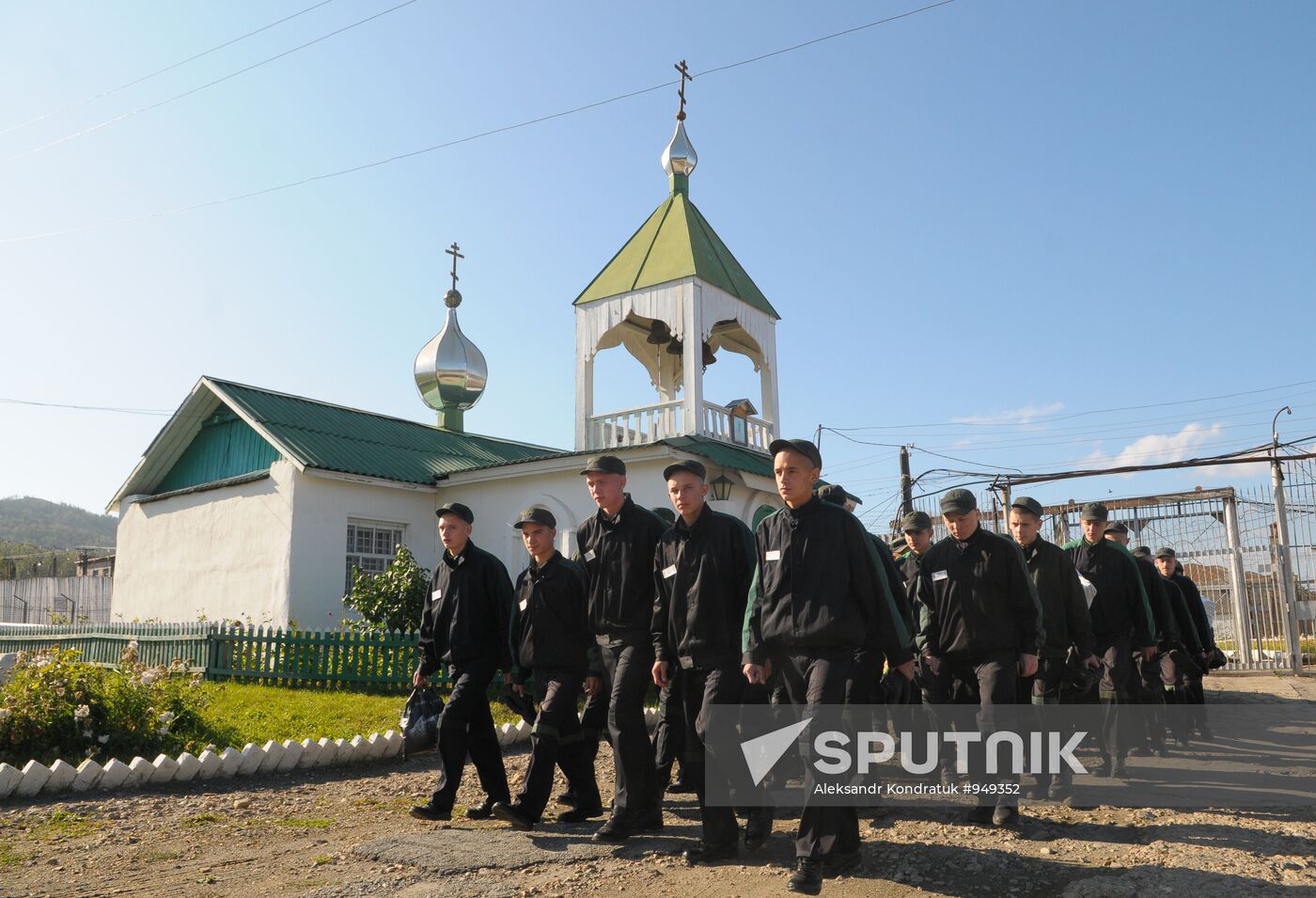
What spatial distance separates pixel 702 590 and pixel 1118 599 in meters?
4.56

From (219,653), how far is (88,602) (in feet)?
52.6

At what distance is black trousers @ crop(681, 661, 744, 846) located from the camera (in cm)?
502

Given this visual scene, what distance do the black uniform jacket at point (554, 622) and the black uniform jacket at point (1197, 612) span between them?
754 cm

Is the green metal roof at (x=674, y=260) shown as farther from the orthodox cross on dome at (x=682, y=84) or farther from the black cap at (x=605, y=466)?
the black cap at (x=605, y=466)

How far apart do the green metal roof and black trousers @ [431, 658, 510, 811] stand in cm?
1115

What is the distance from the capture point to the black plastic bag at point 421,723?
6531 mm

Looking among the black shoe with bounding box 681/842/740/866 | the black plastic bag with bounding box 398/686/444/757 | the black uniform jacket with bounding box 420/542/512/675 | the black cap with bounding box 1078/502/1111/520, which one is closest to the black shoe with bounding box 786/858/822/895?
the black shoe with bounding box 681/842/740/866

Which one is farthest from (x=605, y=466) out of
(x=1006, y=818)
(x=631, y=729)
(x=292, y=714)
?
(x=292, y=714)

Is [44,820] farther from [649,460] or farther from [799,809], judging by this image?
[649,460]

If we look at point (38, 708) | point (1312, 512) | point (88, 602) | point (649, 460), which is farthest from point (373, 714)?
point (88, 602)

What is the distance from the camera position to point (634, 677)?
5.69 metres

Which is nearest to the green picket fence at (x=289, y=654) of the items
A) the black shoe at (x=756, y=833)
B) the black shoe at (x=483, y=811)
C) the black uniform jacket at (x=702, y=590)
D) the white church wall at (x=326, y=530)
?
the white church wall at (x=326, y=530)

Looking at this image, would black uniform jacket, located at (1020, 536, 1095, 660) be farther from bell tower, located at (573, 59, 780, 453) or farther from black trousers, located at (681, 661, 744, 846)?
bell tower, located at (573, 59, 780, 453)

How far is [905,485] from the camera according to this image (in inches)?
917
